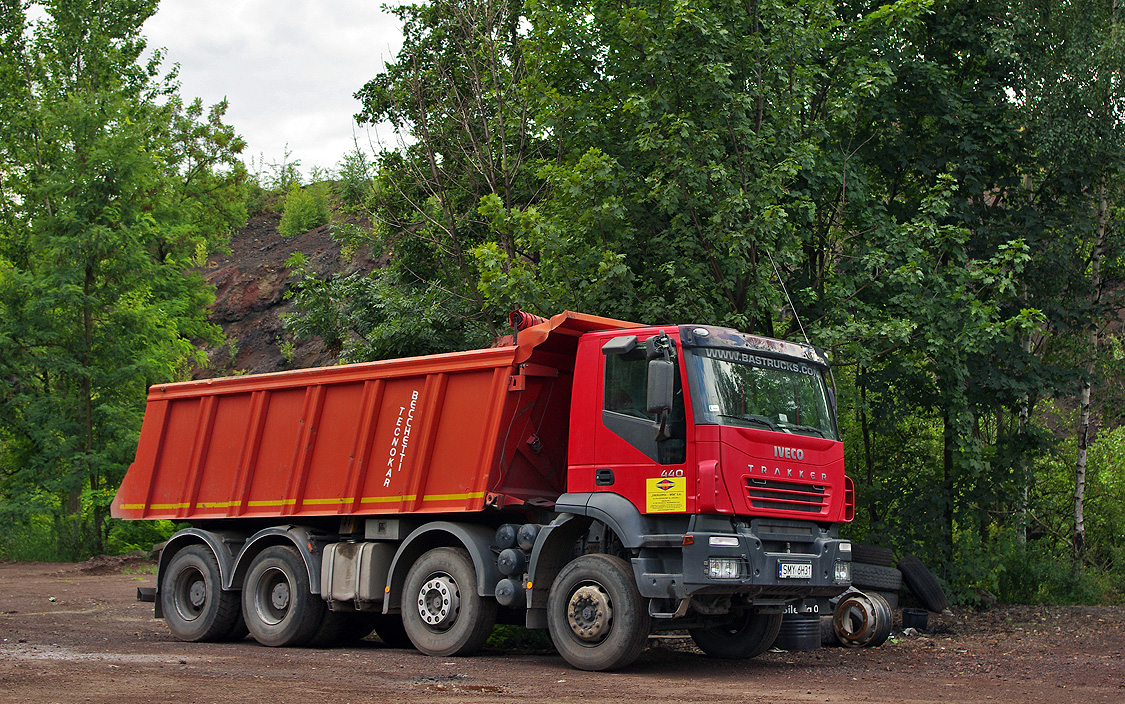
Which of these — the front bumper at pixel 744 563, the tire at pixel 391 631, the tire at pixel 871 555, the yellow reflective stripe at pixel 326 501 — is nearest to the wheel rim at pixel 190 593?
the yellow reflective stripe at pixel 326 501

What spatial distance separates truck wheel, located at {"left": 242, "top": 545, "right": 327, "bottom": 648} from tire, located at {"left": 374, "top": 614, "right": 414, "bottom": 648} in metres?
0.86

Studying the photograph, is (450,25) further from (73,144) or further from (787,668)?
(787,668)

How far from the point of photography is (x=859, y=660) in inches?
436

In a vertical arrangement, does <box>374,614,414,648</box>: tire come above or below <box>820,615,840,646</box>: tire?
below

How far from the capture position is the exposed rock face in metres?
50.1

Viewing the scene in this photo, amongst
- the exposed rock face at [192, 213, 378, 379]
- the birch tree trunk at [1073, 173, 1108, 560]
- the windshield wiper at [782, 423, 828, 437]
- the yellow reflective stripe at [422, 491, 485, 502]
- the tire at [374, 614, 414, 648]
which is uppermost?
the exposed rock face at [192, 213, 378, 379]

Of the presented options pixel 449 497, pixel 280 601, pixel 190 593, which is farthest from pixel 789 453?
pixel 190 593

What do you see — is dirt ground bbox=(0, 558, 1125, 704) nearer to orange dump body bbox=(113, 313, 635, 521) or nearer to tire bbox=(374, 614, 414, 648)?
tire bbox=(374, 614, 414, 648)

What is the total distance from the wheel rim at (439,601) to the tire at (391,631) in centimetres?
192

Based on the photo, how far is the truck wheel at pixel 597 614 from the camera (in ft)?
30.4

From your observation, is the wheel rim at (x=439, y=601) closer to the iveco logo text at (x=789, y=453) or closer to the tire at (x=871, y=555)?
the iveco logo text at (x=789, y=453)

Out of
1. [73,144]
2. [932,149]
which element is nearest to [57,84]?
[73,144]

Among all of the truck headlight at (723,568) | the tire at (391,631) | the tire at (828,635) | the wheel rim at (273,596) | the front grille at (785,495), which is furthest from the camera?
the tire at (391,631)

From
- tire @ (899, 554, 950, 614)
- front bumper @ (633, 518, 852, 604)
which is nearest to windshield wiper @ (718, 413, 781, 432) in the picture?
front bumper @ (633, 518, 852, 604)
